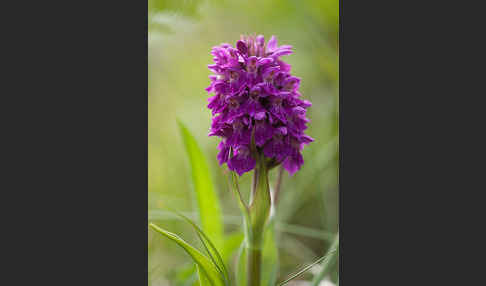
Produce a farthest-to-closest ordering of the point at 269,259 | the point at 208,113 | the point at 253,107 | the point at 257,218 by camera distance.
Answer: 1. the point at 208,113
2. the point at 269,259
3. the point at 257,218
4. the point at 253,107

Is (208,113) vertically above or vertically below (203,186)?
above

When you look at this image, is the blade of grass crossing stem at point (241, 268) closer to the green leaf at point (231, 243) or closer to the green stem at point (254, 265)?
the green stem at point (254, 265)

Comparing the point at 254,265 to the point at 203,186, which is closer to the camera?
the point at 254,265

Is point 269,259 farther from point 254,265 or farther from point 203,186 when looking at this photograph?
point 203,186

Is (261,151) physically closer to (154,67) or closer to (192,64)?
(154,67)

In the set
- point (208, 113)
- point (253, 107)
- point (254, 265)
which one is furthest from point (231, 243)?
point (208, 113)

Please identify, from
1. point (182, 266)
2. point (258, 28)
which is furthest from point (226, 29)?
point (182, 266)

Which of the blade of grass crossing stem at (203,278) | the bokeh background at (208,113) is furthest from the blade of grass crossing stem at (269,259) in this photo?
the blade of grass crossing stem at (203,278)
